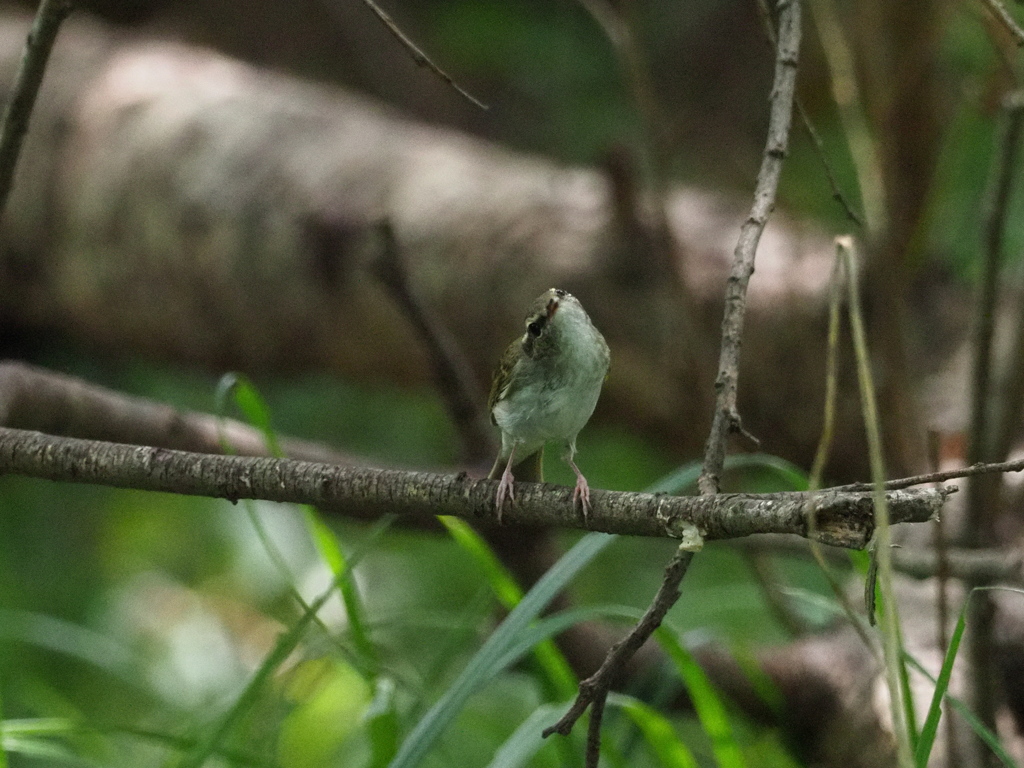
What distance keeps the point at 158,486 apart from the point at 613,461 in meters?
3.14

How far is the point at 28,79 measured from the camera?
69.2 inches

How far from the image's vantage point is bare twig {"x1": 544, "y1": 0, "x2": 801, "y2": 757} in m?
1.16

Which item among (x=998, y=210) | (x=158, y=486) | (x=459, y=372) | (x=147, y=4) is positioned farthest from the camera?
(x=147, y=4)

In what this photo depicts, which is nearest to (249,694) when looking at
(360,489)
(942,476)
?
(360,489)

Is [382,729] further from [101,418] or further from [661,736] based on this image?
[101,418]

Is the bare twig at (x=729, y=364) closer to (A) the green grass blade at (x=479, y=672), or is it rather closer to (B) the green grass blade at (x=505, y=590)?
(A) the green grass blade at (x=479, y=672)

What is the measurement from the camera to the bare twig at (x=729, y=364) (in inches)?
45.5

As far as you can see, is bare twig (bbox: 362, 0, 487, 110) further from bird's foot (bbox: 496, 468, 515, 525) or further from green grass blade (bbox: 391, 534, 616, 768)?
green grass blade (bbox: 391, 534, 616, 768)

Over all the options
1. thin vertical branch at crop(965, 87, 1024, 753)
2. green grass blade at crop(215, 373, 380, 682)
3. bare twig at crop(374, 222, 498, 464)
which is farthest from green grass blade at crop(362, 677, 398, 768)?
thin vertical branch at crop(965, 87, 1024, 753)

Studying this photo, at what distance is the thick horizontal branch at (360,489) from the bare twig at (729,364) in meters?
0.06

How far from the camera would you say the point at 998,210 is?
192cm

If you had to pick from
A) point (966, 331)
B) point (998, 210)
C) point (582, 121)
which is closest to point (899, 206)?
point (966, 331)

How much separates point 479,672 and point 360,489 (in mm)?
396

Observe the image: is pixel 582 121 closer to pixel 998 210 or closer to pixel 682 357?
pixel 682 357
